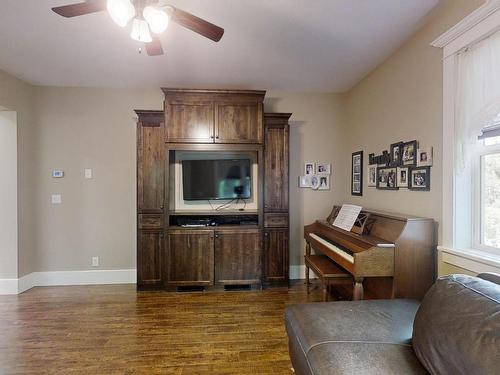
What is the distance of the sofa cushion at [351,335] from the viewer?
1218 millimetres

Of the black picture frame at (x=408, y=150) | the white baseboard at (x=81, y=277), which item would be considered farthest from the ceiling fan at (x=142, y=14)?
the white baseboard at (x=81, y=277)

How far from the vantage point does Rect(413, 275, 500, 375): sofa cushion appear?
97 cm

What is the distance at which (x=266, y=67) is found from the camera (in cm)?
309

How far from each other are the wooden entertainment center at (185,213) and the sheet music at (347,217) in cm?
87

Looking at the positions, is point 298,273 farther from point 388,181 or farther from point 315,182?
point 388,181

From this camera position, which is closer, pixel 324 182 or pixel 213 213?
pixel 213 213

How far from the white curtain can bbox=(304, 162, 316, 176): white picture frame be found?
79.9 inches

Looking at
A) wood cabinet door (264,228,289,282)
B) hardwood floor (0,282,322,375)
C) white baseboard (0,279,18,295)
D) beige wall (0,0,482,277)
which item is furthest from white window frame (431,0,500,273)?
white baseboard (0,279,18,295)

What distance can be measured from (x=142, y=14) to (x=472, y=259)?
2609 millimetres

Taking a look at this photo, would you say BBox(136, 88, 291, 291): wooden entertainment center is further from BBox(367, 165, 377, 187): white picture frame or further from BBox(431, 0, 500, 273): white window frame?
A: BBox(431, 0, 500, 273): white window frame

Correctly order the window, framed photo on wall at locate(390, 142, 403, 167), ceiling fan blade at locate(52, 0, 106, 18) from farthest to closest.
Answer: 1. framed photo on wall at locate(390, 142, 403, 167)
2. the window
3. ceiling fan blade at locate(52, 0, 106, 18)

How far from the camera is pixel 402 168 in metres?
A: 2.59

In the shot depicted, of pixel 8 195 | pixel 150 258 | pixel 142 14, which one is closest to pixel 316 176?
pixel 150 258

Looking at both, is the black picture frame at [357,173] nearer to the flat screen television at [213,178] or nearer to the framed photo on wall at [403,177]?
the framed photo on wall at [403,177]
